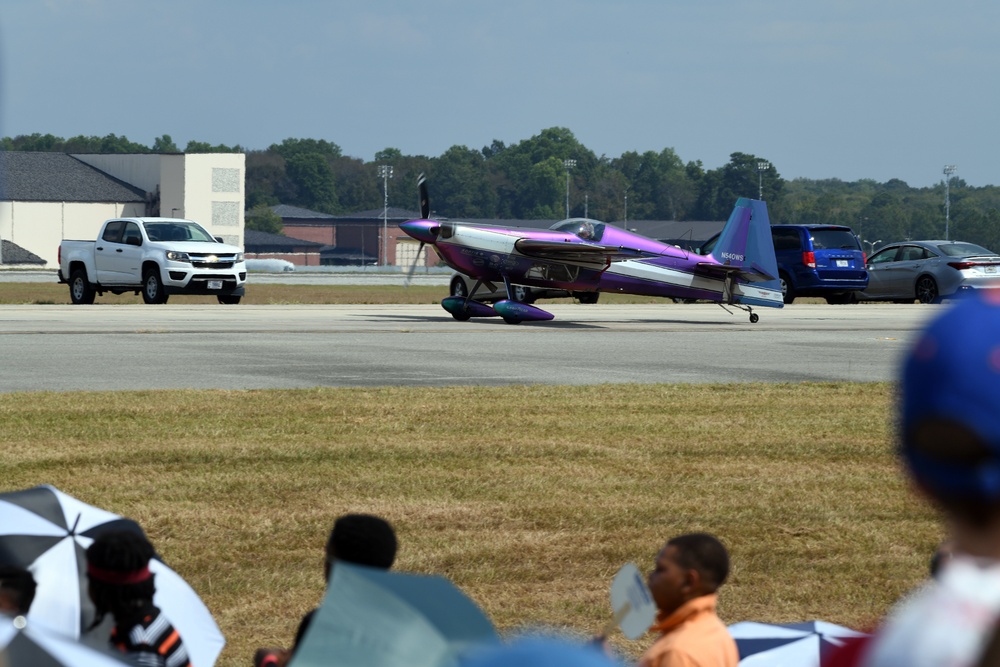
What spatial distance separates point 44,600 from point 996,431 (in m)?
2.75

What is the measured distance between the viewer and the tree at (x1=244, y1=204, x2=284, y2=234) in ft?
538

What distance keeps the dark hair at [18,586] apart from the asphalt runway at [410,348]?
8133mm

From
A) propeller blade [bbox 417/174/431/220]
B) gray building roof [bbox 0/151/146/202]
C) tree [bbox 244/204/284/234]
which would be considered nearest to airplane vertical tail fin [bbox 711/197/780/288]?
propeller blade [bbox 417/174/431/220]

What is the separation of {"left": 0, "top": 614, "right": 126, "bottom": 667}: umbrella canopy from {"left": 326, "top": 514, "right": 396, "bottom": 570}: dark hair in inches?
46.5

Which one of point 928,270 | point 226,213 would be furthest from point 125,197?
point 928,270

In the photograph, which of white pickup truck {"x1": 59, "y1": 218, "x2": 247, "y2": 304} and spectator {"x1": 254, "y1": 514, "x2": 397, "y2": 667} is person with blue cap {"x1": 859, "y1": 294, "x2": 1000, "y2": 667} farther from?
white pickup truck {"x1": 59, "y1": 218, "x2": 247, "y2": 304}

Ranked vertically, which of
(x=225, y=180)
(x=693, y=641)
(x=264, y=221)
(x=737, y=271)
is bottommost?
(x=693, y=641)

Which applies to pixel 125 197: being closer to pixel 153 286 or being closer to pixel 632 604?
pixel 153 286

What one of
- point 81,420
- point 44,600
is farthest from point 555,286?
point 44,600

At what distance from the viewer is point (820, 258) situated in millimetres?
29766

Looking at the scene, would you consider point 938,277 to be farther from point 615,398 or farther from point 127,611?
point 127,611

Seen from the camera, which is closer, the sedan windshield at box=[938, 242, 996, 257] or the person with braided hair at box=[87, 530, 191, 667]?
the person with braided hair at box=[87, 530, 191, 667]

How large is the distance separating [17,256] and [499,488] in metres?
94.6

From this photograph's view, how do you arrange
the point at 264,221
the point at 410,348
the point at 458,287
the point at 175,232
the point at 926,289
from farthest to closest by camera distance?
1. the point at 264,221
2. the point at 926,289
3. the point at 175,232
4. the point at 458,287
5. the point at 410,348
